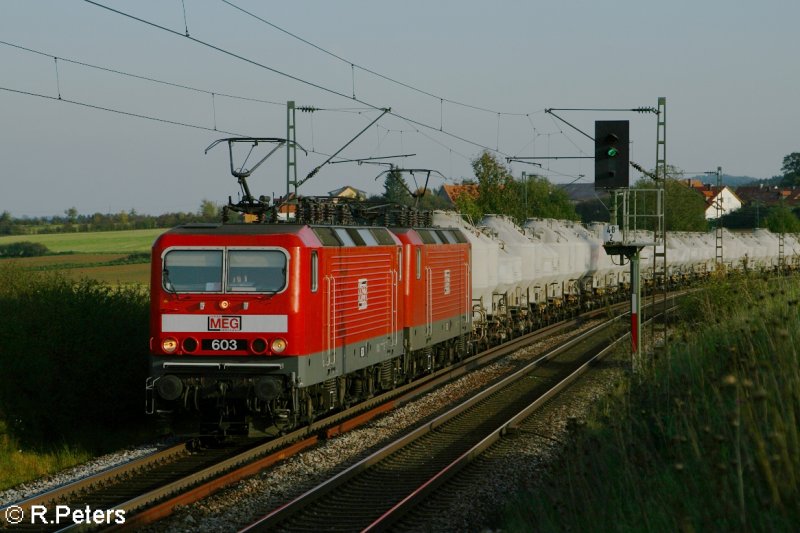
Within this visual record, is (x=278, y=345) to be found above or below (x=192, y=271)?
below

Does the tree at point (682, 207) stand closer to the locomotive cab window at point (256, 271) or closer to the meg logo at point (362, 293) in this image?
the meg logo at point (362, 293)

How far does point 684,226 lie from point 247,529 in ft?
285

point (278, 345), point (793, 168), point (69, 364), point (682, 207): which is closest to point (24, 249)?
point (69, 364)

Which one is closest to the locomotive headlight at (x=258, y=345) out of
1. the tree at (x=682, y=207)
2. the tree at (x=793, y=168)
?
the tree at (x=682, y=207)

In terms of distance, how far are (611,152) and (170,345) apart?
1114cm

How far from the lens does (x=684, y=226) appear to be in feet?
305

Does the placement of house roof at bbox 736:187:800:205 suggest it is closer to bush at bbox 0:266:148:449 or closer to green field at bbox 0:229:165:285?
green field at bbox 0:229:165:285

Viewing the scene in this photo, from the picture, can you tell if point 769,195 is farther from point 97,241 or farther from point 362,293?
point 362,293

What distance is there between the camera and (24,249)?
61625 mm

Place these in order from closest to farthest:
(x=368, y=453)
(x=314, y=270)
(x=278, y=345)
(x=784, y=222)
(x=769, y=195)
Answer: (x=278, y=345) → (x=368, y=453) → (x=314, y=270) → (x=784, y=222) → (x=769, y=195)

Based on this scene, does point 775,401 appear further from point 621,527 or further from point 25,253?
point 25,253

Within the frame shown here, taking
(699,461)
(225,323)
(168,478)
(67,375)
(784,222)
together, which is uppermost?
(784,222)

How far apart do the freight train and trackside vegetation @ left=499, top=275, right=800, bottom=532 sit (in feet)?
13.6

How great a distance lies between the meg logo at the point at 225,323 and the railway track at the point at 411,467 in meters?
2.46
